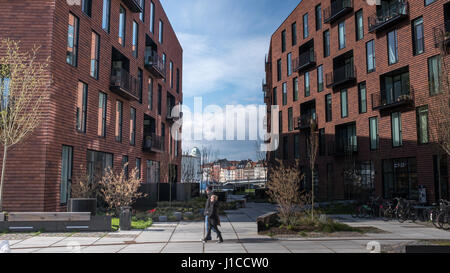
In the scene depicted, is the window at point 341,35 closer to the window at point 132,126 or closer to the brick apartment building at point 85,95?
the brick apartment building at point 85,95

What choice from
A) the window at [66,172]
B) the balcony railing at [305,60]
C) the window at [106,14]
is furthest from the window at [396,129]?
the window at [66,172]

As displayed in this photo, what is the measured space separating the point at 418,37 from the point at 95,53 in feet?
64.3

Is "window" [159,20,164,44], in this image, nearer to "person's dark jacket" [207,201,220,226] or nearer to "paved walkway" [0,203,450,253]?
"paved walkway" [0,203,450,253]

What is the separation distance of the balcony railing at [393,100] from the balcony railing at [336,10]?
7999 millimetres

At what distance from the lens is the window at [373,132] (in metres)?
28.0

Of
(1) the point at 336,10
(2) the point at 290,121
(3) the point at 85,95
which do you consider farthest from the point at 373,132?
(3) the point at 85,95

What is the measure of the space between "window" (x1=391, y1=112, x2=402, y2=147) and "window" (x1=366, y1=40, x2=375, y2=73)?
4300mm

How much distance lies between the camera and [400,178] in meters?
25.1

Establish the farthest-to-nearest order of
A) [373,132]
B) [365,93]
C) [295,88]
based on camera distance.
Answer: [295,88]
[365,93]
[373,132]

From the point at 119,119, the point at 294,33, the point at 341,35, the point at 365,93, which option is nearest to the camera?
the point at 119,119

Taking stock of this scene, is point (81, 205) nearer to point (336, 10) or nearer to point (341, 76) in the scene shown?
point (341, 76)

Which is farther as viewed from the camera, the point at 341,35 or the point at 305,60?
the point at 305,60

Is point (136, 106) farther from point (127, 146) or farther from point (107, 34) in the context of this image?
point (107, 34)
